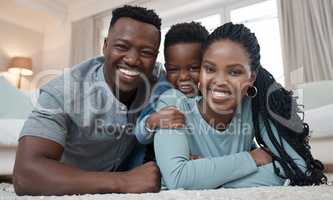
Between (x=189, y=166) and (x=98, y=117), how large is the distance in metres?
0.35

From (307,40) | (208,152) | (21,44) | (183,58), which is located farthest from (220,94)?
(21,44)

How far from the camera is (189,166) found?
2.71ft

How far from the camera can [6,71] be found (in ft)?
12.8

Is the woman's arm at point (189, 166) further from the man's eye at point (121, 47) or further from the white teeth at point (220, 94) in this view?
the man's eye at point (121, 47)

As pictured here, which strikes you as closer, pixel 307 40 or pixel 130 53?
pixel 130 53

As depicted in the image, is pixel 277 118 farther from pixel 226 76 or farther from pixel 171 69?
pixel 171 69

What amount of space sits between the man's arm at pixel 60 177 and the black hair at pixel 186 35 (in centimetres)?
54

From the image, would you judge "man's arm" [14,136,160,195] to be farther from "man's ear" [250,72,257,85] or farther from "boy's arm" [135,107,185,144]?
"man's ear" [250,72,257,85]

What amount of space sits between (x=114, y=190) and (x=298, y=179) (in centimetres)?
47

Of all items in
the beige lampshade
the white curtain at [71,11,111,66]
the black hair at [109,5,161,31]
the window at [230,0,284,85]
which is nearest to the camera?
the black hair at [109,5,161,31]

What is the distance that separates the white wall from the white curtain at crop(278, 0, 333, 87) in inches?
118

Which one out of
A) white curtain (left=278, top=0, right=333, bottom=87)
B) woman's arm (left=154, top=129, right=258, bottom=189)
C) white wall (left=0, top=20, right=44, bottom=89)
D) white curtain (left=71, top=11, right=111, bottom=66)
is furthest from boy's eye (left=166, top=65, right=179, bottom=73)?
white wall (left=0, top=20, right=44, bottom=89)

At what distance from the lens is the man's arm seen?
778mm

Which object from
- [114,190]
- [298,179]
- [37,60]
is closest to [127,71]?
[114,190]
